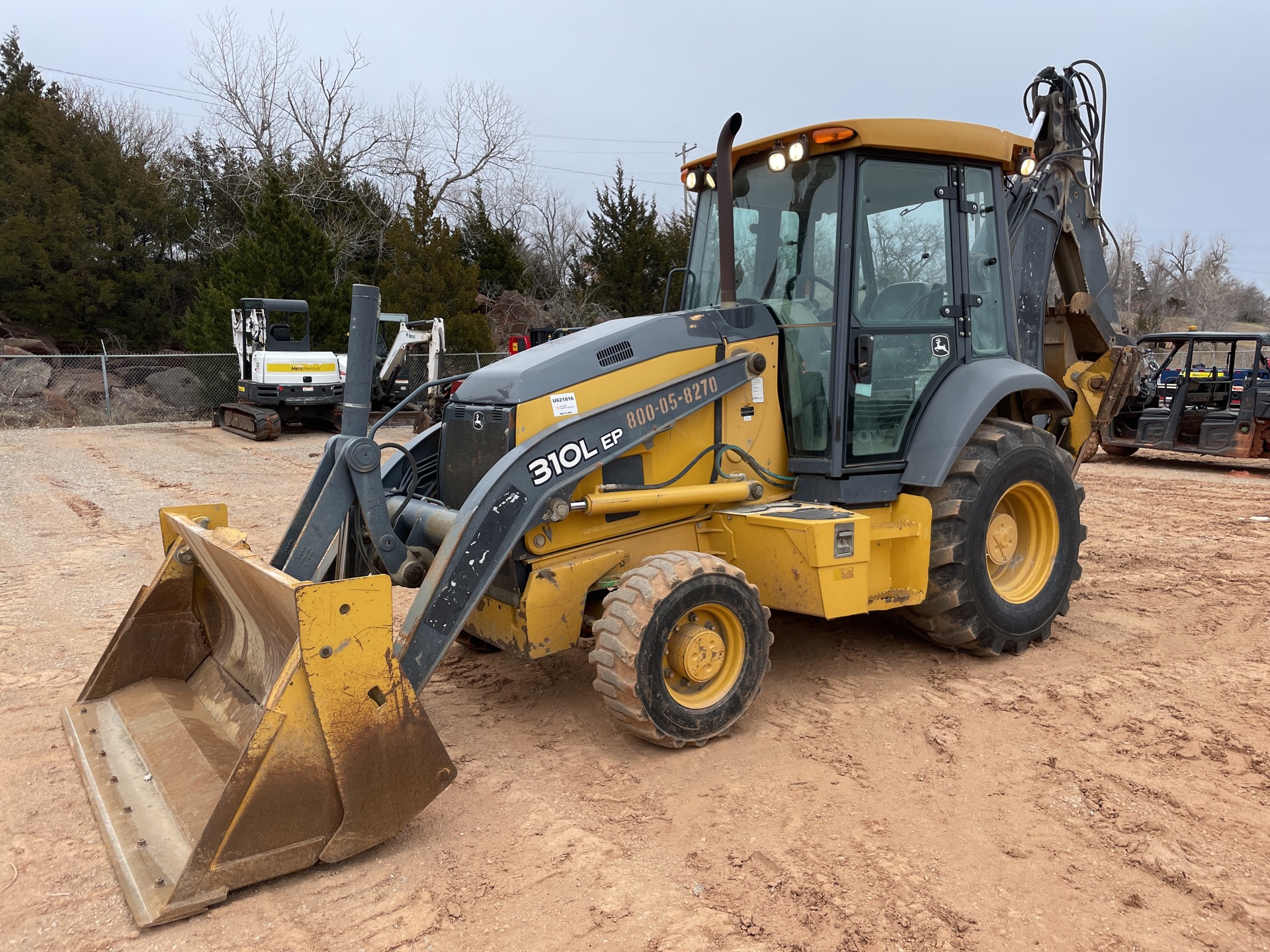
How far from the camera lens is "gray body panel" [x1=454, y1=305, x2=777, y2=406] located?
4152 millimetres

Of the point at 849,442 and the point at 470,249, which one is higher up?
the point at 470,249

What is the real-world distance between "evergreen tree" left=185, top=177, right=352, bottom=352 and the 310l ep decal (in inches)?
788

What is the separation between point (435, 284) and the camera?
25.0 metres

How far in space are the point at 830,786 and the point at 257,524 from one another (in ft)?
A: 24.1

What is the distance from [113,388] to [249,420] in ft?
17.1

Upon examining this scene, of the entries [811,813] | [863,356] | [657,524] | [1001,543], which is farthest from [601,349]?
[1001,543]

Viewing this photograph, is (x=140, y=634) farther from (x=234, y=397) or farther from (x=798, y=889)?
(x=234, y=397)

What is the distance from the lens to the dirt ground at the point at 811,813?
2.78 metres

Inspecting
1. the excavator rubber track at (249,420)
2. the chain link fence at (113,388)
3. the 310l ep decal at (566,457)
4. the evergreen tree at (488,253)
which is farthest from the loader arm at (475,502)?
the evergreen tree at (488,253)

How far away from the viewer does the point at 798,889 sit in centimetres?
296

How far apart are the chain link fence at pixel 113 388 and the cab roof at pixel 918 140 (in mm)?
18255

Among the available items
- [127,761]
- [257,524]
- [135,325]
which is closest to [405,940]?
[127,761]

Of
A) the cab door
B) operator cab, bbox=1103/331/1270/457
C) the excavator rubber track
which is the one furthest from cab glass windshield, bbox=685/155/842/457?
the excavator rubber track

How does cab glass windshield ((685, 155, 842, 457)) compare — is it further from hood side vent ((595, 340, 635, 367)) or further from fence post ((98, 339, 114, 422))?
fence post ((98, 339, 114, 422))
